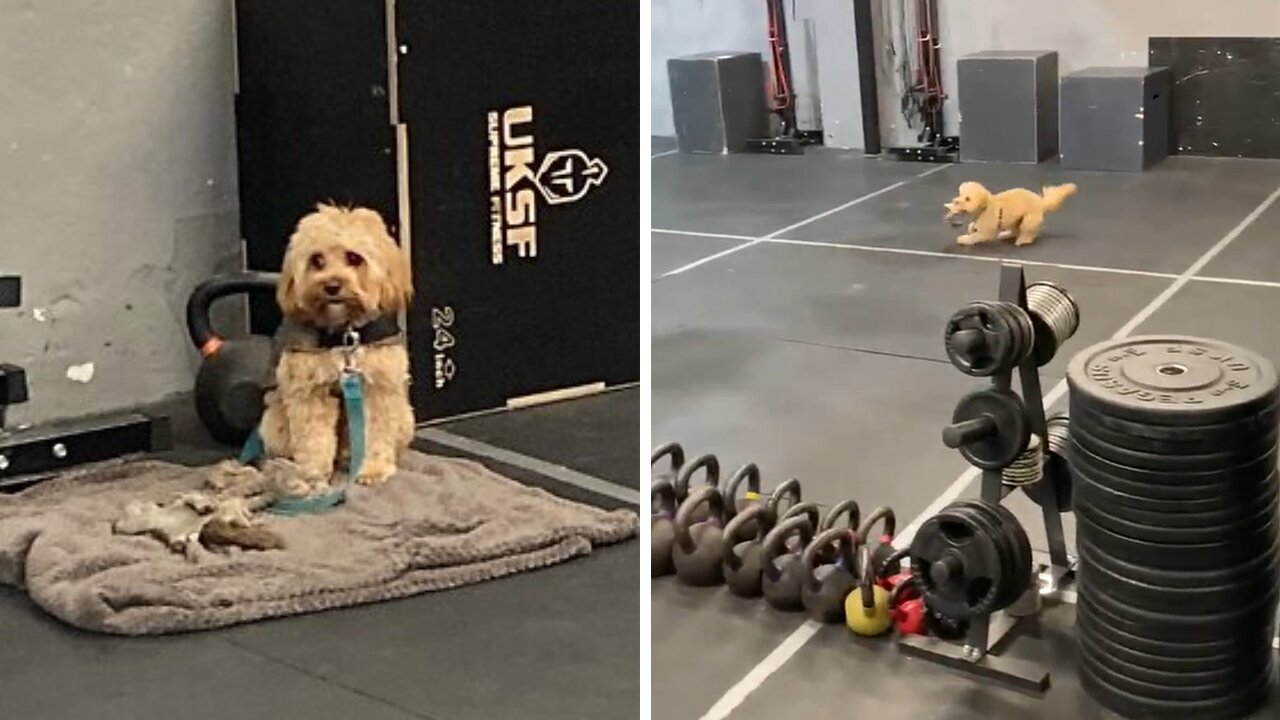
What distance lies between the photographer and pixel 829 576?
1844mm

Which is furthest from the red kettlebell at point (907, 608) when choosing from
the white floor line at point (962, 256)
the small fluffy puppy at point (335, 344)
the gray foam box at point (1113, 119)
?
the gray foam box at point (1113, 119)

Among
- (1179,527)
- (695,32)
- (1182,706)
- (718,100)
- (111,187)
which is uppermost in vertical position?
(695,32)

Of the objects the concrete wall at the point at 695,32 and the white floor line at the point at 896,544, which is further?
the concrete wall at the point at 695,32

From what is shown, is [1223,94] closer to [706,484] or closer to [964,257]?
[964,257]

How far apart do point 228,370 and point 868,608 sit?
1.25 meters

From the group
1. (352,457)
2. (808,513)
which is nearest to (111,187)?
(352,457)

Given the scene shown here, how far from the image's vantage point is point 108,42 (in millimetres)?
2641

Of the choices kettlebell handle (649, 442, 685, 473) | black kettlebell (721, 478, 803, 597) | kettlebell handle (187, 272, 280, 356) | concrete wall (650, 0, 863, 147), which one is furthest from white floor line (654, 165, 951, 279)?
black kettlebell (721, 478, 803, 597)

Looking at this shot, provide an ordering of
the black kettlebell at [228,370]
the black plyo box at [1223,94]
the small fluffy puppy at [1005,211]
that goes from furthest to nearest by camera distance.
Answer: the black plyo box at [1223,94] → the small fluffy puppy at [1005,211] → the black kettlebell at [228,370]

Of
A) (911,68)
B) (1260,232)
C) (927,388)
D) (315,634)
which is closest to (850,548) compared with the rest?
(315,634)

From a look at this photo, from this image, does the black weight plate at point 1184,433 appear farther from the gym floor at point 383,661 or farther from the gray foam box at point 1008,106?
the gray foam box at point 1008,106

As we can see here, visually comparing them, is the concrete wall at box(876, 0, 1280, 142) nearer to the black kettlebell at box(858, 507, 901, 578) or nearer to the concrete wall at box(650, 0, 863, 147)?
the concrete wall at box(650, 0, 863, 147)

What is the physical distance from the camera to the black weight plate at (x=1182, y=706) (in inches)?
62.4

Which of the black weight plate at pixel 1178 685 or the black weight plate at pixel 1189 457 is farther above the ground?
the black weight plate at pixel 1189 457
